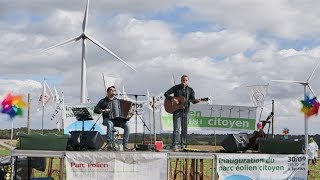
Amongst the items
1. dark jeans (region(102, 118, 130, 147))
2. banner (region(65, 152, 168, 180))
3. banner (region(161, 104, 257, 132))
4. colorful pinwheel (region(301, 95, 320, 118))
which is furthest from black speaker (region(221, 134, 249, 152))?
colorful pinwheel (region(301, 95, 320, 118))

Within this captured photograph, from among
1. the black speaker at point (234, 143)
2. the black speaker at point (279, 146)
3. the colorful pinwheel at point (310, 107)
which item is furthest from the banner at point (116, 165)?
the colorful pinwheel at point (310, 107)

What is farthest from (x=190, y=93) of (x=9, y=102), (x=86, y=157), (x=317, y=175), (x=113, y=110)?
(x=317, y=175)

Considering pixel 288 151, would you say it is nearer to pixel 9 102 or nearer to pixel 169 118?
pixel 169 118

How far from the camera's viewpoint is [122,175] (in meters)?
13.0

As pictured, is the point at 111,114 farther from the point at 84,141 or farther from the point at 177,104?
the point at 177,104

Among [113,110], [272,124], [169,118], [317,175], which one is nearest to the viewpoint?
[113,110]

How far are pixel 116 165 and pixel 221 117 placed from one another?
7013 millimetres

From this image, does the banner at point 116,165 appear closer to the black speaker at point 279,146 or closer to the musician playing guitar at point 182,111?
the musician playing guitar at point 182,111

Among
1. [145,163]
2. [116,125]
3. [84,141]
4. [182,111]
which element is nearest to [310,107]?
[182,111]

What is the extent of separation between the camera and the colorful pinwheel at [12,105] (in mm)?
19266

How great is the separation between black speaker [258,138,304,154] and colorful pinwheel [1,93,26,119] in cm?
830

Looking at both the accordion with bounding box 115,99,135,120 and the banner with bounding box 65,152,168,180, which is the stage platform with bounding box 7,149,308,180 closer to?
the banner with bounding box 65,152,168,180

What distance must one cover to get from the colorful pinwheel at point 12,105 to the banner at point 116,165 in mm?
6905

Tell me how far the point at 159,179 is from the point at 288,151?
304 cm
